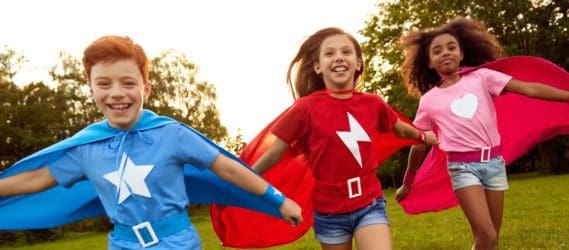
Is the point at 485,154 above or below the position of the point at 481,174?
above

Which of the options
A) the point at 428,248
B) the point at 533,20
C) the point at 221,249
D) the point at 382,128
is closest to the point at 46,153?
the point at 382,128

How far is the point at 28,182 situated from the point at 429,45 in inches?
184

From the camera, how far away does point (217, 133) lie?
4906 cm

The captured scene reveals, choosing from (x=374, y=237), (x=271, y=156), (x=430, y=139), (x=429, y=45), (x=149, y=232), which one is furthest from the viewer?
(x=429, y=45)

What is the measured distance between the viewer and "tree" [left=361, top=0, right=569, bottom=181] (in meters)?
35.2

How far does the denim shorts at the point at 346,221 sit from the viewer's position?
16.9 ft

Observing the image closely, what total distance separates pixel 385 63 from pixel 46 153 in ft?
118

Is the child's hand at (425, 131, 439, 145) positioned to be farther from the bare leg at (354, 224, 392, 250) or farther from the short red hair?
the short red hair

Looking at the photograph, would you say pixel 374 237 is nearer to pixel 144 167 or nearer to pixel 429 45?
pixel 144 167

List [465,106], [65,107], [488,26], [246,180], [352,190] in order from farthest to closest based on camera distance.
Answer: [65,107], [488,26], [465,106], [352,190], [246,180]

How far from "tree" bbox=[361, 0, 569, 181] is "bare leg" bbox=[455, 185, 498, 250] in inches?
1122

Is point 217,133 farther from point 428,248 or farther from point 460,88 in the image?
point 460,88

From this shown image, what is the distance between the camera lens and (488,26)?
3575cm

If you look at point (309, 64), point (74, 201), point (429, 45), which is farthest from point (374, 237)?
point (429, 45)
